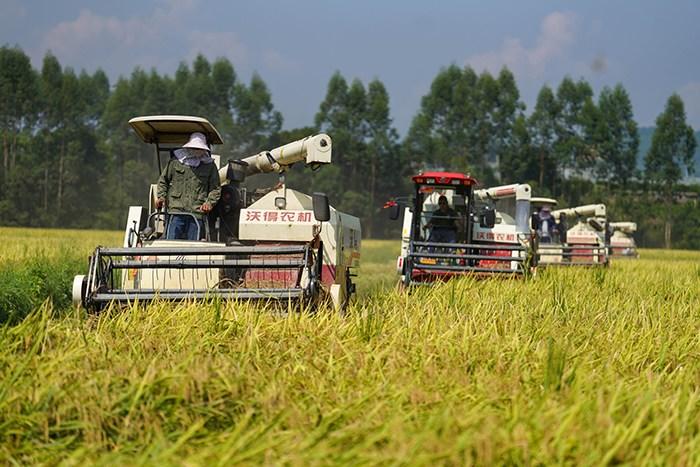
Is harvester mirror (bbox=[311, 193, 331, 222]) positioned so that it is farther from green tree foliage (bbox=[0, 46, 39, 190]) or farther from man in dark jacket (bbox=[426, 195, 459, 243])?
green tree foliage (bbox=[0, 46, 39, 190])

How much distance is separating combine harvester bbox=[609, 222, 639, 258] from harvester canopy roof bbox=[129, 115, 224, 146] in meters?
28.3

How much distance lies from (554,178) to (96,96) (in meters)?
35.8

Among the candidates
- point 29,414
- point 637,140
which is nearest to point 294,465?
point 29,414

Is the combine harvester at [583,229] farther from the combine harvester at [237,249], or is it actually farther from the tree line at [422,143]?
the tree line at [422,143]

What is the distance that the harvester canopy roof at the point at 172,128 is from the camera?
27.3 feet

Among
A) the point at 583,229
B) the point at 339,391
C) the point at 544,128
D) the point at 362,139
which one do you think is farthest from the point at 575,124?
the point at 339,391

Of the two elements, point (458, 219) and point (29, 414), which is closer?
point (29, 414)

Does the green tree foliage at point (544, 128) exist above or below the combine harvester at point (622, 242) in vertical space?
above

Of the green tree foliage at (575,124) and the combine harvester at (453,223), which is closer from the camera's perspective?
the combine harvester at (453,223)

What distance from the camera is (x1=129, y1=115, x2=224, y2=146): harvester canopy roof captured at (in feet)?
27.3

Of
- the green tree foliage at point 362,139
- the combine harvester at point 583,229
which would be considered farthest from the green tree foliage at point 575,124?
the combine harvester at point 583,229

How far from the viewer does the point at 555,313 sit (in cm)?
692

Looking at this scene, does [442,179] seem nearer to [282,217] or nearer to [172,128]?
[282,217]

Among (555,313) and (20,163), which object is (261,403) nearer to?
(555,313)
